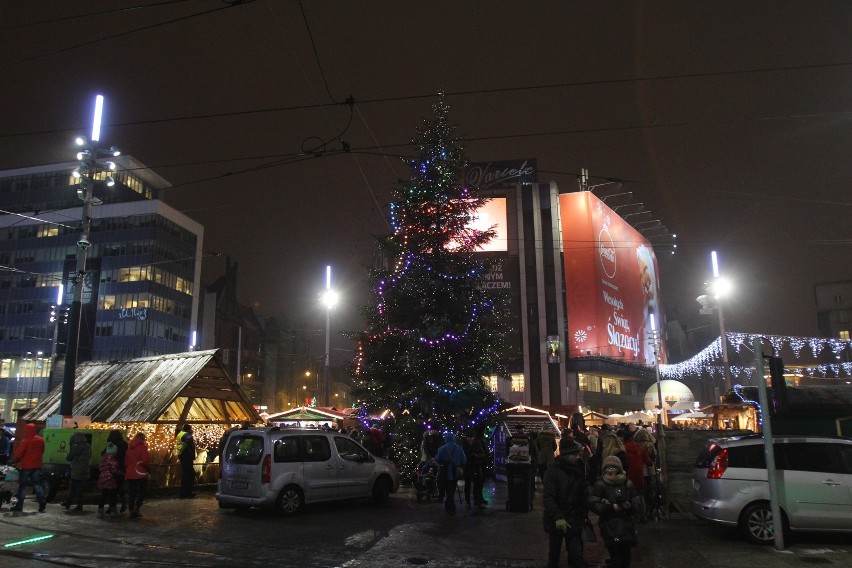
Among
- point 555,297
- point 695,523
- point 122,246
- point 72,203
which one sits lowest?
point 695,523

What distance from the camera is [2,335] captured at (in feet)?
238

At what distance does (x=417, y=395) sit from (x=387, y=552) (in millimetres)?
9094

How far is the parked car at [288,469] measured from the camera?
1213 centimetres

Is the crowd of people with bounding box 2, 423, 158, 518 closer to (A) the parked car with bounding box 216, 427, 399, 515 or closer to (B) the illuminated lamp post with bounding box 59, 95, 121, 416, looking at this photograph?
(A) the parked car with bounding box 216, 427, 399, 515

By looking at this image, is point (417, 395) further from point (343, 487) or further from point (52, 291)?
point (52, 291)

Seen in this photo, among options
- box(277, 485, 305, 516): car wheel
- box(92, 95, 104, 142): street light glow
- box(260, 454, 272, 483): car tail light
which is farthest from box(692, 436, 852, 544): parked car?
box(92, 95, 104, 142): street light glow

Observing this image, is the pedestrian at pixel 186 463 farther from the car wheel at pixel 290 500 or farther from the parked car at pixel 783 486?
the parked car at pixel 783 486

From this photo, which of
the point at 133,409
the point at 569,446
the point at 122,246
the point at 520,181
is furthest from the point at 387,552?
the point at 122,246

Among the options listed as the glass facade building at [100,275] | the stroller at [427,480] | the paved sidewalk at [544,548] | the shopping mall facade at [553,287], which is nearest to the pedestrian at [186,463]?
the stroller at [427,480]

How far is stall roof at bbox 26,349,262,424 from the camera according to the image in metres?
16.9

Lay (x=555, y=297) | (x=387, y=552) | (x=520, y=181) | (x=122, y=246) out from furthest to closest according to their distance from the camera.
Result: (x=122, y=246), (x=520, y=181), (x=555, y=297), (x=387, y=552)

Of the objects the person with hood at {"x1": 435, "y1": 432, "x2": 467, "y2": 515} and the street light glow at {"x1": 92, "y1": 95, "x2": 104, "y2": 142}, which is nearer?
the person with hood at {"x1": 435, "y1": 432, "x2": 467, "y2": 515}

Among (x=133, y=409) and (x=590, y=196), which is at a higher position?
(x=590, y=196)

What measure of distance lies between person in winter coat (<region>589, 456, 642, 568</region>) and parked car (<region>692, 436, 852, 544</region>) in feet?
11.5
